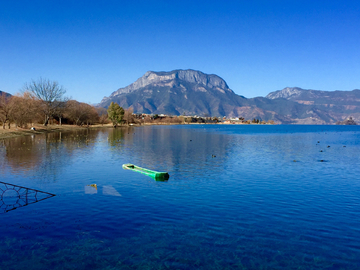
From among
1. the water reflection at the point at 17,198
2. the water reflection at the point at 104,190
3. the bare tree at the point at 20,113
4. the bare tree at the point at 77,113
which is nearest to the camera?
the water reflection at the point at 17,198

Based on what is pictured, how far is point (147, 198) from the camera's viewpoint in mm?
25078

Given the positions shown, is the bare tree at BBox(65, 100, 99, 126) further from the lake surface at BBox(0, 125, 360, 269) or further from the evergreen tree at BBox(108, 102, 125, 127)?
the lake surface at BBox(0, 125, 360, 269)

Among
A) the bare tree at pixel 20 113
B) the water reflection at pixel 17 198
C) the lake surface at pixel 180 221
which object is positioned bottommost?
the lake surface at pixel 180 221

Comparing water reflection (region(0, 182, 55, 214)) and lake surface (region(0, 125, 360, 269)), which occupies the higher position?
water reflection (region(0, 182, 55, 214))

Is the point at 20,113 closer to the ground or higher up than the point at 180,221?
higher up

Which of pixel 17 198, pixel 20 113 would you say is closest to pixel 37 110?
pixel 20 113

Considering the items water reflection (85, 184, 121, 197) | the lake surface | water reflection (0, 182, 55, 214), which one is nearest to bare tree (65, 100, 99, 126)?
the lake surface

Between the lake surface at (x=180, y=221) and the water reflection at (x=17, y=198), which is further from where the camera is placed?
the water reflection at (x=17, y=198)

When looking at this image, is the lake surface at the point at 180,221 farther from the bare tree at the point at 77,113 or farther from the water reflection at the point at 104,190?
the bare tree at the point at 77,113

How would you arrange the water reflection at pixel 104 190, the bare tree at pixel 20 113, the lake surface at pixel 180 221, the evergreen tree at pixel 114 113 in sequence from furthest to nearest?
the evergreen tree at pixel 114 113, the bare tree at pixel 20 113, the water reflection at pixel 104 190, the lake surface at pixel 180 221

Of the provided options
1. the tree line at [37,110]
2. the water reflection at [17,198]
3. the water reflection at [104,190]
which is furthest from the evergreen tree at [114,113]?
the water reflection at [17,198]

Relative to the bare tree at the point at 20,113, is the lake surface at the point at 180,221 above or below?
below

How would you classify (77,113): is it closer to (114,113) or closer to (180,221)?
(114,113)

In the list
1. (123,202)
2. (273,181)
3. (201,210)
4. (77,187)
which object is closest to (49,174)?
(77,187)
